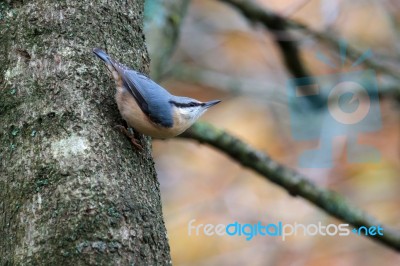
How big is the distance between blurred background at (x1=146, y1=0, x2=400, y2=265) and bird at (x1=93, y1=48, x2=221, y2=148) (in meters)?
2.52

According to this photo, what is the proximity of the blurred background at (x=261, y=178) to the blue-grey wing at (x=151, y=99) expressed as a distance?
2641 mm

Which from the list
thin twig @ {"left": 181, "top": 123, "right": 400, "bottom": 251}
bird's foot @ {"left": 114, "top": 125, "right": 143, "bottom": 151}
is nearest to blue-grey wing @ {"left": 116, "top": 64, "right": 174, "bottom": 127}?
bird's foot @ {"left": 114, "top": 125, "right": 143, "bottom": 151}

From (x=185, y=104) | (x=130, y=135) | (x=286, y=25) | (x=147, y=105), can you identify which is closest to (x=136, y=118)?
(x=147, y=105)

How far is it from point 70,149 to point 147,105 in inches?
29.4

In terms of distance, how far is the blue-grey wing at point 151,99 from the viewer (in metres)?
2.31

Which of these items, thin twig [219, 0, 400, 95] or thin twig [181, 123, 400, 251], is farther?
thin twig [219, 0, 400, 95]

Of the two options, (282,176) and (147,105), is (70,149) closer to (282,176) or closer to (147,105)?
(147,105)

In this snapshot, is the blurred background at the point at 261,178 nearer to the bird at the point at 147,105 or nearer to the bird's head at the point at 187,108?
the bird's head at the point at 187,108

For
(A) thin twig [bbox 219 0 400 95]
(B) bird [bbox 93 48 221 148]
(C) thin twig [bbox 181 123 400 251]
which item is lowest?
(B) bird [bbox 93 48 221 148]

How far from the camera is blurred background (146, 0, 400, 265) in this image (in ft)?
19.7

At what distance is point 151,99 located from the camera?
8.19ft

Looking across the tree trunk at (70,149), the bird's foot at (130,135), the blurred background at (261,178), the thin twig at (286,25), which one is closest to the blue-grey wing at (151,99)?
the tree trunk at (70,149)

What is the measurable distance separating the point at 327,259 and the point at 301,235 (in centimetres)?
35

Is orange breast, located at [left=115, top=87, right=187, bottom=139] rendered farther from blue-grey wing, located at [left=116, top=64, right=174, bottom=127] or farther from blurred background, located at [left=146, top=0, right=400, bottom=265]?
blurred background, located at [left=146, top=0, right=400, bottom=265]
